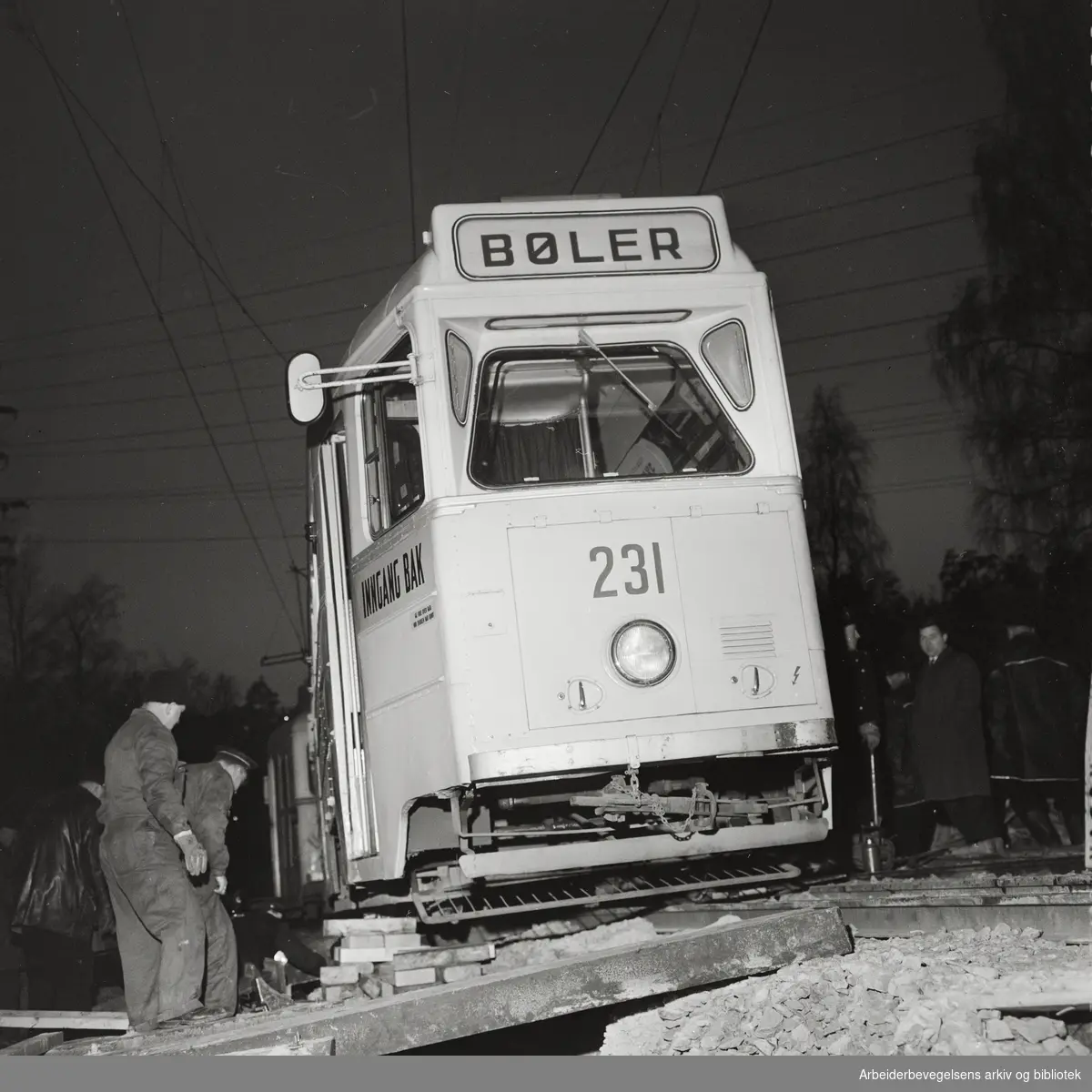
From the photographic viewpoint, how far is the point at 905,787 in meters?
10.2

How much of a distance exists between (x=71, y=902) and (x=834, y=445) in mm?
11965

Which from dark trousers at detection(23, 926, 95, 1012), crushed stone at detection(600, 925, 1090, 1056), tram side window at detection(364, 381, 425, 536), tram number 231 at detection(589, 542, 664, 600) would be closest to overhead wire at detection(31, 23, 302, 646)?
tram side window at detection(364, 381, 425, 536)

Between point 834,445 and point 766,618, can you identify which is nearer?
point 766,618

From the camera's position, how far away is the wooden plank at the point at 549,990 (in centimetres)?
455

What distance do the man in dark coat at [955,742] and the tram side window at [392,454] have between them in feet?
15.2

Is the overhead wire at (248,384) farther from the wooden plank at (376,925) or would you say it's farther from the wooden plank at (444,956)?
the wooden plank at (444,956)

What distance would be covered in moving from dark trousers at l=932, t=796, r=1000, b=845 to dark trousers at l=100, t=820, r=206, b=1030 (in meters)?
5.61

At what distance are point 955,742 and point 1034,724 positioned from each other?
768 mm

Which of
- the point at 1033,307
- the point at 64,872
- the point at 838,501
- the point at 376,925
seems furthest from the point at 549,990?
the point at 838,501

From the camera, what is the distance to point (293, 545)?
16.0 m

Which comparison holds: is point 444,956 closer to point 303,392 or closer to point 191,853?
point 191,853

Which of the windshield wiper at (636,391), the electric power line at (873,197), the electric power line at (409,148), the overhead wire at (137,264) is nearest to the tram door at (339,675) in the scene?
the windshield wiper at (636,391)

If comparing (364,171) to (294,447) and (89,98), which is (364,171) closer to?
(89,98)

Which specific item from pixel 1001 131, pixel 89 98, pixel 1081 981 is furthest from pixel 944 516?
pixel 1081 981
